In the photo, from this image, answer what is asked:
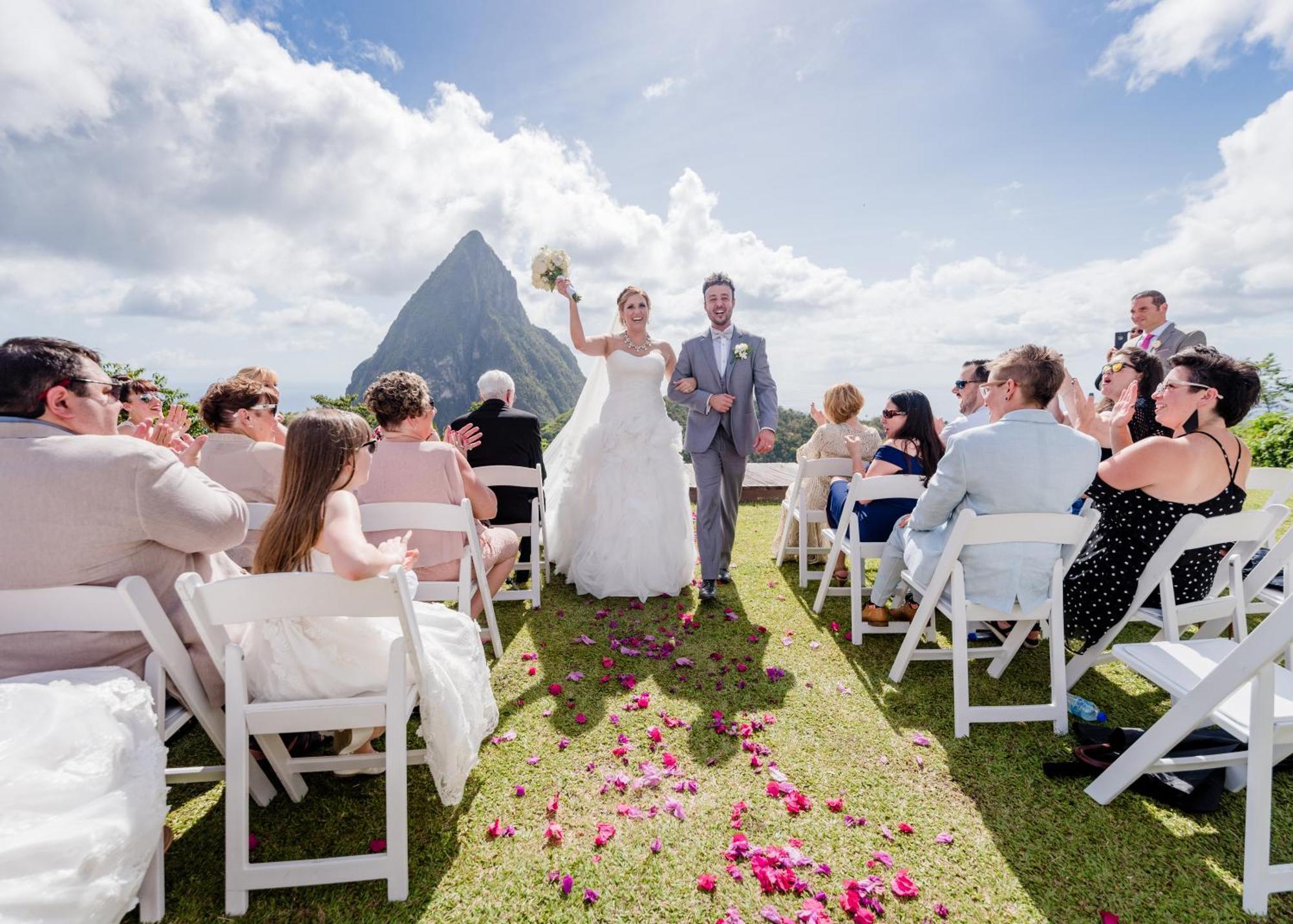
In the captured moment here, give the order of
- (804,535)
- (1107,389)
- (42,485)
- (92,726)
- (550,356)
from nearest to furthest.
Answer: (92,726) → (42,485) → (1107,389) → (804,535) → (550,356)

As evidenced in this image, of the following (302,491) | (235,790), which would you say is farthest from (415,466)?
(235,790)

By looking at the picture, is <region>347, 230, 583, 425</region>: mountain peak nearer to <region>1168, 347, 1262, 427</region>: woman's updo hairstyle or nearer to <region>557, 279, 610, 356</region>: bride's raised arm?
<region>557, 279, 610, 356</region>: bride's raised arm

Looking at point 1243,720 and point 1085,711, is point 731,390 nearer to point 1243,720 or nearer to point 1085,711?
point 1085,711

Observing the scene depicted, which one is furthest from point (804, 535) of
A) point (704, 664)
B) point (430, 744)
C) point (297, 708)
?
point (297, 708)

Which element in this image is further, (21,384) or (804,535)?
(804,535)

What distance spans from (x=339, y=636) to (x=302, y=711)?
1.06 feet

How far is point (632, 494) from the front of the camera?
540 cm

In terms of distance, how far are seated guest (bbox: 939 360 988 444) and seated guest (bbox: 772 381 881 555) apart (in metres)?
0.70

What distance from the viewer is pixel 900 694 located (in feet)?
12.3

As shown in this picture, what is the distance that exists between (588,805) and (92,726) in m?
1.94

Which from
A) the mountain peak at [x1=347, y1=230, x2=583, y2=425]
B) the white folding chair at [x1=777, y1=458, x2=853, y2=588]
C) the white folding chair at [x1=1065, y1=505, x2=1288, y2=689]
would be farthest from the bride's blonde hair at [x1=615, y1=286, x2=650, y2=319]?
the mountain peak at [x1=347, y1=230, x2=583, y2=425]

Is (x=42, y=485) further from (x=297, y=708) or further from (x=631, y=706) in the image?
(x=631, y=706)

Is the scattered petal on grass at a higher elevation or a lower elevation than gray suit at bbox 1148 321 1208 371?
lower

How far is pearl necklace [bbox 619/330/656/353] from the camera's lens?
5.66 m
